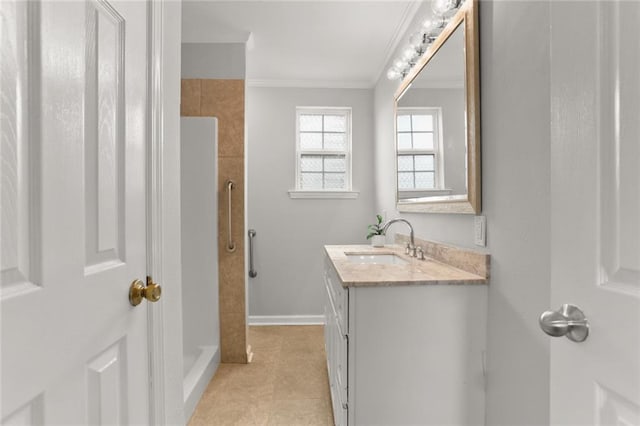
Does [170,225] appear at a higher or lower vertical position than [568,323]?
higher

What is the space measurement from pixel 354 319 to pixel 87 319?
3.00 feet

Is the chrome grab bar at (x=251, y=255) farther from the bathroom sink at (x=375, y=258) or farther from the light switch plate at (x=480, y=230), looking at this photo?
the light switch plate at (x=480, y=230)

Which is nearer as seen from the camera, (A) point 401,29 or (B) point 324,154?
(A) point 401,29

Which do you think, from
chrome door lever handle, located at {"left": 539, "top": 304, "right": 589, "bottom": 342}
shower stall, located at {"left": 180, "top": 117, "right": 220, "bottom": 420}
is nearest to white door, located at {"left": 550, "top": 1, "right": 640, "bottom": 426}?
chrome door lever handle, located at {"left": 539, "top": 304, "right": 589, "bottom": 342}

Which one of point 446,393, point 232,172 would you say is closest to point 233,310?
point 232,172

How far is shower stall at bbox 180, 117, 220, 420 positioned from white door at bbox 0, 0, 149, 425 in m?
1.64

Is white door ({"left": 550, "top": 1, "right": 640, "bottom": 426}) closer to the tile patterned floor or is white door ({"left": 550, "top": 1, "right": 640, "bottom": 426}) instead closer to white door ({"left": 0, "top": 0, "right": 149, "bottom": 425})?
white door ({"left": 0, "top": 0, "right": 149, "bottom": 425})

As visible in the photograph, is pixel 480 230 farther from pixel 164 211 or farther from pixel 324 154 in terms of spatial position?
pixel 324 154

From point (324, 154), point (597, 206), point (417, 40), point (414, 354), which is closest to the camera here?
point (597, 206)

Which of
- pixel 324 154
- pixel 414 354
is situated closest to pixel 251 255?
pixel 324 154

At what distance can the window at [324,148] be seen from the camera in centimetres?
356

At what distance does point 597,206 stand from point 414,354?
38.8 inches

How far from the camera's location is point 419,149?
2.18 metres

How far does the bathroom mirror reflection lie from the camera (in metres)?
1.48
